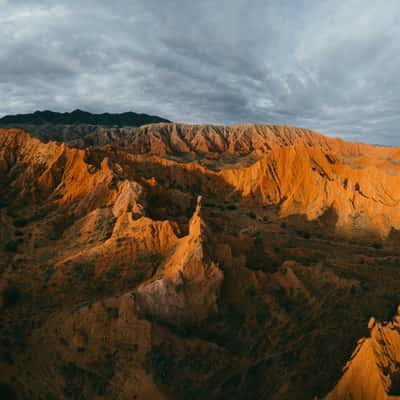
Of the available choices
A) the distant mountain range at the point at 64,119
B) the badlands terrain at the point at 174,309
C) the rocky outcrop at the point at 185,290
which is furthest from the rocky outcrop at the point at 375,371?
the distant mountain range at the point at 64,119

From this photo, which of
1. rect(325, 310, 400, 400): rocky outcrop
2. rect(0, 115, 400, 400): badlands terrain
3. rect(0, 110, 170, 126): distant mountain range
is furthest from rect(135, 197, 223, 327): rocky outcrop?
rect(0, 110, 170, 126): distant mountain range

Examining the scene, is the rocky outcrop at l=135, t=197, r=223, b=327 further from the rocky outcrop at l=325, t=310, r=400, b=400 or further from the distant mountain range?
the distant mountain range

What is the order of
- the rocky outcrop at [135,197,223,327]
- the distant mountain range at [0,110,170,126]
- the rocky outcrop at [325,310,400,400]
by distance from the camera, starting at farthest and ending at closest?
the distant mountain range at [0,110,170,126] < the rocky outcrop at [135,197,223,327] < the rocky outcrop at [325,310,400,400]

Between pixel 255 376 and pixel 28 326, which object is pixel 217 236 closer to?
pixel 255 376

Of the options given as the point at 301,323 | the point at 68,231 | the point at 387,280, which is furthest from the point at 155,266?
the point at 387,280

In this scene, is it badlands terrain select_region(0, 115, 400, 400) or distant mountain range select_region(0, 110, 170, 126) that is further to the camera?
distant mountain range select_region(0, 110, 170, 126)

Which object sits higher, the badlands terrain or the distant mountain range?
the distant mountain range

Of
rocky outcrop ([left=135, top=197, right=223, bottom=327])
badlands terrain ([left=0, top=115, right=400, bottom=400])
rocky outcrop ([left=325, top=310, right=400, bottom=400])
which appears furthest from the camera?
rocky outcrop ([left=135, top=197, right=223, bottom=327])

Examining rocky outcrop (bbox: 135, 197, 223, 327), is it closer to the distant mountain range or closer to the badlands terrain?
the badlands terrain


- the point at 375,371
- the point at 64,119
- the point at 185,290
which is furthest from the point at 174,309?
the point at 64,119

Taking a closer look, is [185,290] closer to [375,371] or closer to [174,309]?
[174,309]
